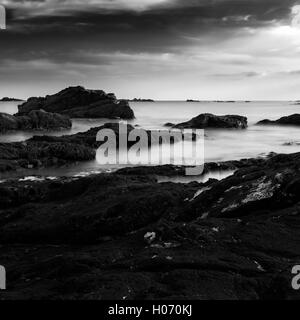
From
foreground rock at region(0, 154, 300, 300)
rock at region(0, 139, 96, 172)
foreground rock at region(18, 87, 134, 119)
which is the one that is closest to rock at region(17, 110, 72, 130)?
rock at region(0, 139, 96, 172)

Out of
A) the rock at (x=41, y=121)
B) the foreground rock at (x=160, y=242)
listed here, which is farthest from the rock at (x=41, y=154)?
the rock at (x=41, y=121)

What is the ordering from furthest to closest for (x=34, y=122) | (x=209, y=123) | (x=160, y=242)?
(x=209, y=123), (x=34, y=122), (x=160, y=242)

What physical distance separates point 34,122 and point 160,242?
221 ft

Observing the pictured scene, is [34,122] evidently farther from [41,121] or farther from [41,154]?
[41,154]

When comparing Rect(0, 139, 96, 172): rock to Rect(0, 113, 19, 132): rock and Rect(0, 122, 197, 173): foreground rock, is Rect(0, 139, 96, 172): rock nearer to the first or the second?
Rect(0, 122, 197, 173): foreground rock

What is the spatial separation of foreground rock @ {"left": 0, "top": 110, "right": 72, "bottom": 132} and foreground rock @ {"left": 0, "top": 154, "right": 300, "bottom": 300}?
5520 centimetres

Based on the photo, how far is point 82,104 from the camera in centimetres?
12875

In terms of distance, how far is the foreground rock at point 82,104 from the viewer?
4530 inches

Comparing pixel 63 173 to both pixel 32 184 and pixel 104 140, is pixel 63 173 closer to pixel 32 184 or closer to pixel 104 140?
pixel 32 184

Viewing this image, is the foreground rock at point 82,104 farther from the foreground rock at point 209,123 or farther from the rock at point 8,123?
the rock at point 8,123

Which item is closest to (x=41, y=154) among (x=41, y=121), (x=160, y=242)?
(x=160, y=242)

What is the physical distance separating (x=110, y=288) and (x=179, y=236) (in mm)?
2772

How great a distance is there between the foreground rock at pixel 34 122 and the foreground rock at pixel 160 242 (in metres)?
55.2

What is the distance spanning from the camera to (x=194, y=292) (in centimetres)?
816
